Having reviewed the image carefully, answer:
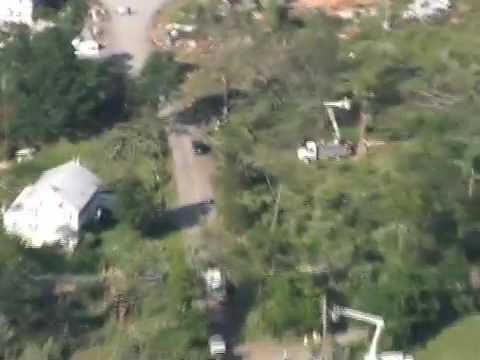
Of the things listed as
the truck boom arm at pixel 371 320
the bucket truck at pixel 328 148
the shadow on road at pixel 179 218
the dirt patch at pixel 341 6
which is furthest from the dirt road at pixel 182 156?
the dirt patch at pixel 341 6

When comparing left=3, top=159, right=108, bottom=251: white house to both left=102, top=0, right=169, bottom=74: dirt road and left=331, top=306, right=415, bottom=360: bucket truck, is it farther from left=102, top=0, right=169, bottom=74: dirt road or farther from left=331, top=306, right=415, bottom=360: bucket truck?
left=102, top=0, right=169, bottom=74: dirt road

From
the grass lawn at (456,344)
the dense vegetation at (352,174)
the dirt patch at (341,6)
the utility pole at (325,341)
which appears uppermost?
the dense vegetation at (352,174)

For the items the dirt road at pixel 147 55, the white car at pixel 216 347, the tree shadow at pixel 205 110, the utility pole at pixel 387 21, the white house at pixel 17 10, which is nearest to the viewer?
the white car at pixel 216 347

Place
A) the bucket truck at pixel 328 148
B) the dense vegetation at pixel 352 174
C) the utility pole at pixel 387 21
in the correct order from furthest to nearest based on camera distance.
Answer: the utility pole at pixel 387 21 → the bucket truck at pixel 328 148 → the dense vegetation at pixel 352 174

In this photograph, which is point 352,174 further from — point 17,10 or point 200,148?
point 17,10

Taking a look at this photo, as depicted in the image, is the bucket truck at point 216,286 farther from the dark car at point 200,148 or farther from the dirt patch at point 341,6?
the dirt patch at point 341,6

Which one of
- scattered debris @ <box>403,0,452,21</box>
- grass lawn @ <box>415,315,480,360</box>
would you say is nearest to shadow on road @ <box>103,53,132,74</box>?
scattered debris @ <box>403,0,452,21</box>
